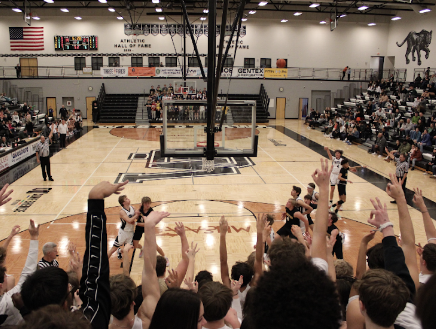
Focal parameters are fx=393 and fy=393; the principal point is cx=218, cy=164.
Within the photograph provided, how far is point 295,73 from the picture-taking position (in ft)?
120

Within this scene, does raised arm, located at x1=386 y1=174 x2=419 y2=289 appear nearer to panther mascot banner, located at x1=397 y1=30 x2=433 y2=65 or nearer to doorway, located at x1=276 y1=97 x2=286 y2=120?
panther mascot banner, located at x1=397 y1=30 x2=433 y2=65

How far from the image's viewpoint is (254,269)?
4621 mm

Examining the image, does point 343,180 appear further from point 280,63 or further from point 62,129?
point 280,63

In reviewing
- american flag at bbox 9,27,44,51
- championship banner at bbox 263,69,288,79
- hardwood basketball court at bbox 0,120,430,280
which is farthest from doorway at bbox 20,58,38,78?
championship banner at bbox 263,69,288,79

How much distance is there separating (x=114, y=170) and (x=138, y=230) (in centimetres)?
768

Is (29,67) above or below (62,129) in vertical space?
above

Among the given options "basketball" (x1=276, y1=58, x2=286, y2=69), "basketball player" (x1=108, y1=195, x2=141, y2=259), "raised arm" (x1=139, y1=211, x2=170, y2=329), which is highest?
"basketball" (x1=276, y1=58, x2=286, y2=69)

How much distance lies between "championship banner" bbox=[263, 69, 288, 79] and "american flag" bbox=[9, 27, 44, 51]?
794 inches

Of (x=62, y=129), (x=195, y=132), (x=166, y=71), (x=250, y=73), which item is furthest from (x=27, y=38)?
(x=195, y=132)

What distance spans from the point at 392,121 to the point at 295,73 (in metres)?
15.5

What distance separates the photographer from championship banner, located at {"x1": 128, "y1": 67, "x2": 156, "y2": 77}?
108 ft

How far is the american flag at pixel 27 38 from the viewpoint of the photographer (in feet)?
114

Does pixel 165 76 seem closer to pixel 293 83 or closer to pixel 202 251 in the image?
pixel 293 83

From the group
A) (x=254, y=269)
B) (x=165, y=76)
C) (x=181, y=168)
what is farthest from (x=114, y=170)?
(x=165, y=76)
